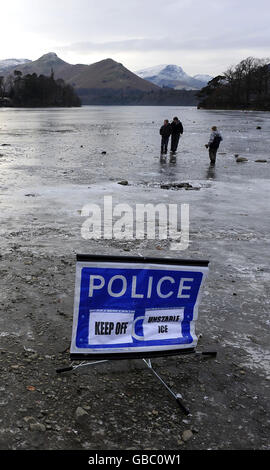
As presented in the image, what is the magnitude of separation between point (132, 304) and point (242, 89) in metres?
140

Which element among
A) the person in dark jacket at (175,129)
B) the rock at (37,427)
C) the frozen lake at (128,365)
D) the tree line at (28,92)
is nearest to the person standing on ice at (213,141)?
the person in dark jacket at (175,129)

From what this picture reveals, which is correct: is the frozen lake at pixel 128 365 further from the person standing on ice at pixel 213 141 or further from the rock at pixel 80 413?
the person standing on ice at pixel 213 141

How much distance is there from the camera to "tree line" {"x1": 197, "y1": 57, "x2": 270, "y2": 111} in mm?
124669

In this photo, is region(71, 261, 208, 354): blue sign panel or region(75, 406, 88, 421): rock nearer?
region(75, 406, 88, 421): rock

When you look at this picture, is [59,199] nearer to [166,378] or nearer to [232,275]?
[232,275]

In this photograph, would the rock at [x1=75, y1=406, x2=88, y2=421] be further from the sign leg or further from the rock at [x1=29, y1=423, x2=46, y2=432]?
the sign leg

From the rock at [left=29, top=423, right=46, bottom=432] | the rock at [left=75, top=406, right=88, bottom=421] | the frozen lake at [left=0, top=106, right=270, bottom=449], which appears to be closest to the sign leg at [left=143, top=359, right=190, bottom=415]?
the frozen lake at [left=0, top=106, right=270, bottom=449]

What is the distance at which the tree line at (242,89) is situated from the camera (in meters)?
125

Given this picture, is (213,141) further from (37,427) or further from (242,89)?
(242,89)

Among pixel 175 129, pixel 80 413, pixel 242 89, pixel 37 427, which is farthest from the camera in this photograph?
pixel 242 89

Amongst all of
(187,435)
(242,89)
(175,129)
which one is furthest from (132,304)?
(242,89)

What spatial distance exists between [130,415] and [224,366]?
4.30 feet

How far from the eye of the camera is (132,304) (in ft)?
13.3

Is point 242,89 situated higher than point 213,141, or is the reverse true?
point 242,89
